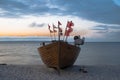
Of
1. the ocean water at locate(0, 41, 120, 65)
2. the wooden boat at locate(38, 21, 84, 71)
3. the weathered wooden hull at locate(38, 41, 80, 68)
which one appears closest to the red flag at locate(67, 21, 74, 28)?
the wooden boat at locate(38, 21, 84, 71)

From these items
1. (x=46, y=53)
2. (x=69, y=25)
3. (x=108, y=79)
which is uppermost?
(x=69, y=25)

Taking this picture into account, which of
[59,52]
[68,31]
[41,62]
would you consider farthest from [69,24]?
[41,62]

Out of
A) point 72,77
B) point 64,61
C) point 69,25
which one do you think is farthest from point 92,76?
point 69,25

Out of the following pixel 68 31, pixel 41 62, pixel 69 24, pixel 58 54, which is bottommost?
pixel 41 62

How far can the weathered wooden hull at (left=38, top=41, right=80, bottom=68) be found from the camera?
63.7 ft

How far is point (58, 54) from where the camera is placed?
1939 cm

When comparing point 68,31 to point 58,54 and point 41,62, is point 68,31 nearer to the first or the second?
point 58,54

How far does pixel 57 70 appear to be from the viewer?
20375 mm

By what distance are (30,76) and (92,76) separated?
144 inches

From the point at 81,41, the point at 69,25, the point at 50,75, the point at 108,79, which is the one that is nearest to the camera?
the point at 108,79

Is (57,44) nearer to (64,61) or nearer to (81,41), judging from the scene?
(64,61)

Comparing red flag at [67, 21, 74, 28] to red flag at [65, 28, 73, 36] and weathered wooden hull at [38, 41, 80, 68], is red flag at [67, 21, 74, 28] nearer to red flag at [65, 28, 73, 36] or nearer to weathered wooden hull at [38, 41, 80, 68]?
red flag at [65, 28, 73, 36]

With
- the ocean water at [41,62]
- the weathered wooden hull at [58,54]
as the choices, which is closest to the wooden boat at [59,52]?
the weathered wooden hull at [58,54]

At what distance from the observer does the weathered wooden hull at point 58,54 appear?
19422 millimetres
